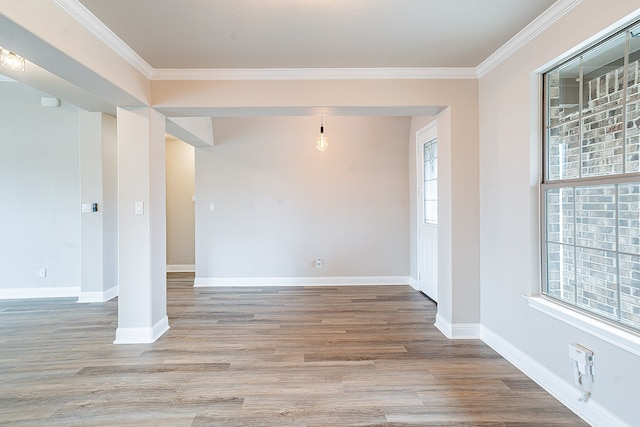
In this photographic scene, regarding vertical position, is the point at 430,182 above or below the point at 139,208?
above

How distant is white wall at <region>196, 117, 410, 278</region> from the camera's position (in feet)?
16.1

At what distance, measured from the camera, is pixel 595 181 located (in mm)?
1833

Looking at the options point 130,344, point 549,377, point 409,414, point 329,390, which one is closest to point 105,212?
point 130,344

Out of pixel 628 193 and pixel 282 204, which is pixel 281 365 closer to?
pixel 628 193

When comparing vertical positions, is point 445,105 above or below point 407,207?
above

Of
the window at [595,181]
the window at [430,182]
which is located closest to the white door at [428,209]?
the window at [430,182]

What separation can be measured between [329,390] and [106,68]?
113 inches

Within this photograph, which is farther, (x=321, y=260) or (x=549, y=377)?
(x=321, y=260)

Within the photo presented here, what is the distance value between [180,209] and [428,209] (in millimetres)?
4600

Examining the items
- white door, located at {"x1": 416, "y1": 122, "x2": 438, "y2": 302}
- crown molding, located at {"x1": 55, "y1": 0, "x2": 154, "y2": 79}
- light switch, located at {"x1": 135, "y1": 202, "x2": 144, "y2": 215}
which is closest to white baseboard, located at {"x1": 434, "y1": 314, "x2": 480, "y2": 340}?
white door, located at {"x1": 416, "y1": 122, "x2": 438, "y2": 302}

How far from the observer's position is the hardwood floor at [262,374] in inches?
74.7

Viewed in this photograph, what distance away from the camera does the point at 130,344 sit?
288 cm

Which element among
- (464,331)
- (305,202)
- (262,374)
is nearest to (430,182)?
(305,202)

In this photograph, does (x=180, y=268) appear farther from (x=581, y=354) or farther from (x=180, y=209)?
(x=581, y=354)
